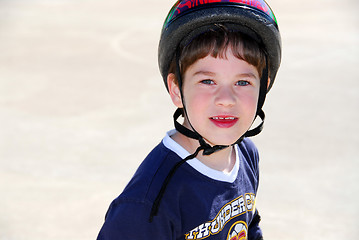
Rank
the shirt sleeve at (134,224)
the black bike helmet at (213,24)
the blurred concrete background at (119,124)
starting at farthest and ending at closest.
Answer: the blurred concrete background at (119,124), the black bike helmet at (213,24), the shirt sleeve at (134,224)

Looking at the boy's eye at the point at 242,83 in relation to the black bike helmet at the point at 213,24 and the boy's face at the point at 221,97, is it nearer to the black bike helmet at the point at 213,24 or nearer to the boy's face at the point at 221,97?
the boy's face at the point at 221,97

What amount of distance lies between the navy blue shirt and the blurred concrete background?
215cm

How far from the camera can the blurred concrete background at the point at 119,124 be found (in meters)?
4.91

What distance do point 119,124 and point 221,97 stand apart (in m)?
3.82

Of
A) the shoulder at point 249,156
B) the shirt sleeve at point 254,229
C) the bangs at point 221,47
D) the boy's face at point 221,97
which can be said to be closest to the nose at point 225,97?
the boy's face at point 221,97

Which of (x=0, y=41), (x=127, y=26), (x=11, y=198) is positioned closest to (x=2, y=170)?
(x=11, y=198)

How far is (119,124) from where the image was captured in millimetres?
6207

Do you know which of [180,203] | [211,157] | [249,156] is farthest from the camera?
[249,156]

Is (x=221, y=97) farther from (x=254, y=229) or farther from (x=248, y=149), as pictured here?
(x=254, y=229)

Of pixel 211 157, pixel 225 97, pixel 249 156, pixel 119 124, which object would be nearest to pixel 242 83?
pixel 225 97

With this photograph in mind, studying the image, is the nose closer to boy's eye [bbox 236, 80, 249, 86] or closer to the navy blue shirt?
boy's eye [bbox 236, 80, 249, 86]

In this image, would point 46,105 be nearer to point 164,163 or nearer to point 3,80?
point 3,80

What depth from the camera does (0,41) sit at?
28.1 feet

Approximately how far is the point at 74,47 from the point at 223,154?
6.07 metres
